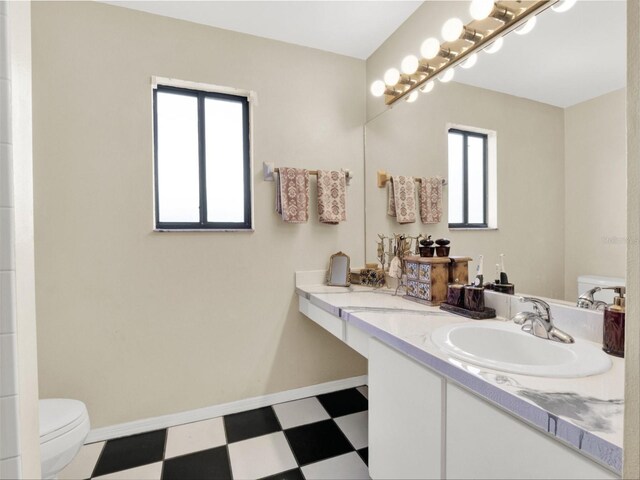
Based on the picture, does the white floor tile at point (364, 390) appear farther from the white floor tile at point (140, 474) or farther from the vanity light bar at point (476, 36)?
the vanity light bar at point (476, 36)

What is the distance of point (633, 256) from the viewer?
34 cm

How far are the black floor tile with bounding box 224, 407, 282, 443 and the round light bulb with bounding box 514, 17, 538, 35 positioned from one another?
7.28ft

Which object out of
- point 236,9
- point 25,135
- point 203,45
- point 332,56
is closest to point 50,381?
point 25,135

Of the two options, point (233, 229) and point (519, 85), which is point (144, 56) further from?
point (519, 85)

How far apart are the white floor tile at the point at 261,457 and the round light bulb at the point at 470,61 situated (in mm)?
2068

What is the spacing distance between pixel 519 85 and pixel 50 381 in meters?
2.60

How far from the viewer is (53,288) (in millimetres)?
1615

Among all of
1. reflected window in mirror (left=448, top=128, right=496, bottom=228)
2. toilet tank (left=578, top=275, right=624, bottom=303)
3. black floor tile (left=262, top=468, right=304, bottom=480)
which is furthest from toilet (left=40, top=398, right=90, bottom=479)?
toilet tank (left=578, top=275, right=624, bottom=303)

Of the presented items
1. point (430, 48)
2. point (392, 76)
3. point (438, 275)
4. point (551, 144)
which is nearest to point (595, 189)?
point (551, 144)

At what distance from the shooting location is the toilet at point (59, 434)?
117 centimetres

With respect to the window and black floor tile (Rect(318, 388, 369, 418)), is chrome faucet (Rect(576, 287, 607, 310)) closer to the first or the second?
black floor tile (Rect(318, 388, 369, 418))

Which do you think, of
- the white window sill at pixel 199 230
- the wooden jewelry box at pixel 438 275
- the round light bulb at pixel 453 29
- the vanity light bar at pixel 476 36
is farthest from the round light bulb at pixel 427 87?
the white window sill at pixel 199 230

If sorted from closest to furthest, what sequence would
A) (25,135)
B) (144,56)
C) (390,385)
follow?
(25,135) → (390,385) → (144,56)

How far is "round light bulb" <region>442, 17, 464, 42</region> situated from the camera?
54.7 inches
